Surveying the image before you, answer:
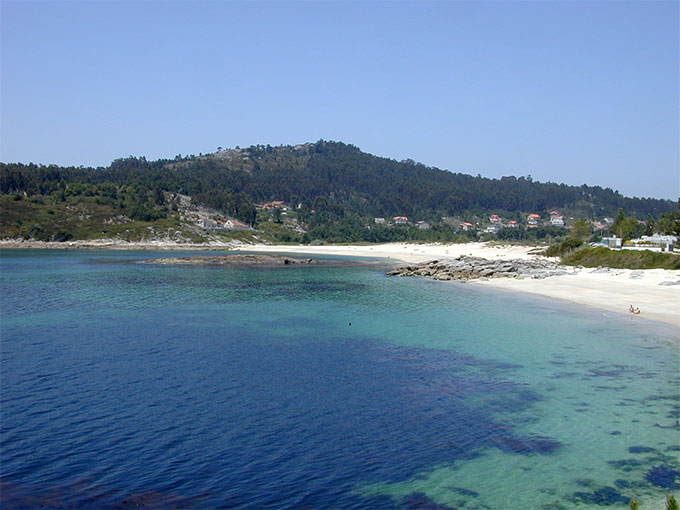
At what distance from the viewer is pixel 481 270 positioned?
6744 cm

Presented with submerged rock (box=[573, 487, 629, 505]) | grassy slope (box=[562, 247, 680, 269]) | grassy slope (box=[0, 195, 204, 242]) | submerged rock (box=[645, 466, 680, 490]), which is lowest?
submerged rock (box=[573, 487, 629, 505])

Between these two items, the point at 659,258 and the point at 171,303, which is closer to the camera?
the point at 171,303

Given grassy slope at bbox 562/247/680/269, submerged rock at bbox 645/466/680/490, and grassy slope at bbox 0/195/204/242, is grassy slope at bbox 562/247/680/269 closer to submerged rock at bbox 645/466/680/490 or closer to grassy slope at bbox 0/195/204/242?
submerged rock at bbox 645/466/680/490

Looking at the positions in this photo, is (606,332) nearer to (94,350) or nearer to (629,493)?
(629,493)

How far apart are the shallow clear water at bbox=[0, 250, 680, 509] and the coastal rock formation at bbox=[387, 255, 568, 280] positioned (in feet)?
94.1

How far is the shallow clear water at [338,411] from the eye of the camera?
12.1m

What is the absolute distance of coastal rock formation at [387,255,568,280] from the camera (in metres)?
63.3

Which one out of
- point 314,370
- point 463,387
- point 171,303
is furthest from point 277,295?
point 463,387

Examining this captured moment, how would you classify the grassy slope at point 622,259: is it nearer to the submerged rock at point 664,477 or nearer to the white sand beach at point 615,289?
the white sand beach at point 615,289

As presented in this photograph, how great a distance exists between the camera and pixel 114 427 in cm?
1548

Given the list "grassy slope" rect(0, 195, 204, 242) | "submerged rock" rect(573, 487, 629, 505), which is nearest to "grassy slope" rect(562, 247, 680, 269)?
"submerged rock" rect(573, 487, 629, 505)

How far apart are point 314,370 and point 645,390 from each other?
1189cm

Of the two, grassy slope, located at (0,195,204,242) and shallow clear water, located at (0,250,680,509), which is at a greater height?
grassy slope, located at (0,195,204,242)

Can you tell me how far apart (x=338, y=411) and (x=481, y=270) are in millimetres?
53260
